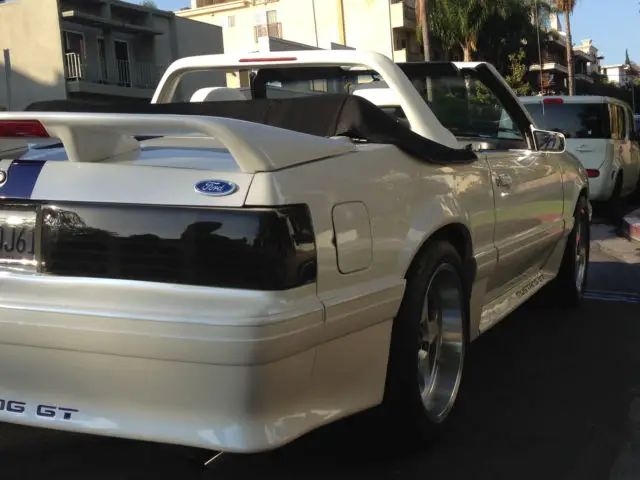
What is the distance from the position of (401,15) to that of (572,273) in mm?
35983

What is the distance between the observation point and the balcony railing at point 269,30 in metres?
45.4

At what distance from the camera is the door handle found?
13.3ft

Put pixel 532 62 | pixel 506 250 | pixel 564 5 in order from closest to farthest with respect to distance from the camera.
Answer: pixel 506 250 → pixel 564 5 → pixel 532 62

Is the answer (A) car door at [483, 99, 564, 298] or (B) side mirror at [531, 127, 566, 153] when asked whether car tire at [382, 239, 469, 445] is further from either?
(B) side mirror at [531, 127, 566, 153]

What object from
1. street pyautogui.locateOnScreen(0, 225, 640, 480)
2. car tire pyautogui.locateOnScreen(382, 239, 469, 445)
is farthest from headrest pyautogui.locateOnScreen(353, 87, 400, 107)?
street pyautogui.locateOnScreen(0, 225, 640, 480)

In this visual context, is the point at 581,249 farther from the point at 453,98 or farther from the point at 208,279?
the point at 208,279

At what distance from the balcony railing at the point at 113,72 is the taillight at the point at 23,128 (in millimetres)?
26413

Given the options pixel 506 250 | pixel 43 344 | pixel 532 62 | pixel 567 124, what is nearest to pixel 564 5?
pixel 532 62

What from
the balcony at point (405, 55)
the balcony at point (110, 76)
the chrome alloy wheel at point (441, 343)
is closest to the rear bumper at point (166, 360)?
the chrome alloy wheel at point (441, 343)

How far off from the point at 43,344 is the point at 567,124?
10.8 metres

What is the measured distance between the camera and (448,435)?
11.7ft

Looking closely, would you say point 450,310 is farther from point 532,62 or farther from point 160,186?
point 532,62

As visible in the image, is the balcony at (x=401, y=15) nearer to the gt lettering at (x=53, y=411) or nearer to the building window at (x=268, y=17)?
the building window at (x=268, y=17)

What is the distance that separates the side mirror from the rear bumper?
2.88m
